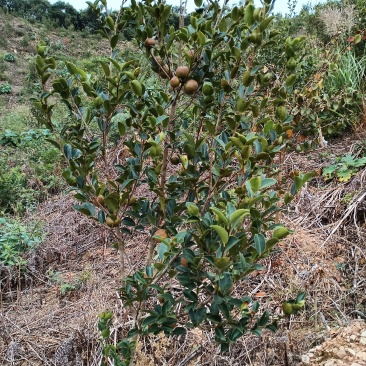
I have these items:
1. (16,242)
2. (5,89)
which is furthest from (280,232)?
(5,89)

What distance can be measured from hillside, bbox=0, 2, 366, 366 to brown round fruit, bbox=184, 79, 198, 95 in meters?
0.12

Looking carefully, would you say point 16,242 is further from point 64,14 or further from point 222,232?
point 64,14

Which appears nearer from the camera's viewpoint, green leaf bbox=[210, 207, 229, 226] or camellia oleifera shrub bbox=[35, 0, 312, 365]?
green leaf bbox=[210, 207, 229, 226]

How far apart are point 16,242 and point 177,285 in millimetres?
1314

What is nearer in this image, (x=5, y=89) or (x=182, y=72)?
(x=182, y=72)

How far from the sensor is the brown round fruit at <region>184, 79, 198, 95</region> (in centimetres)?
123

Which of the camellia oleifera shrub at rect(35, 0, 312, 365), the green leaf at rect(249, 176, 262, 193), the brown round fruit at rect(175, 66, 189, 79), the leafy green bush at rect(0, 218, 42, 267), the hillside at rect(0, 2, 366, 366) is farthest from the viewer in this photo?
the leafy green bush at rect(0, 218, 42, 267)

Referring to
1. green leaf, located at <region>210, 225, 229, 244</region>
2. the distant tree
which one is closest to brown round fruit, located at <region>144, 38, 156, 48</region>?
green leaf, located at <region>210, 225, 229, 244</region>

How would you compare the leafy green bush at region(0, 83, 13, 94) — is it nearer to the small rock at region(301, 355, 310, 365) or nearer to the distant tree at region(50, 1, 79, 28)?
the distant tree at region(50, 1, 79, 28)

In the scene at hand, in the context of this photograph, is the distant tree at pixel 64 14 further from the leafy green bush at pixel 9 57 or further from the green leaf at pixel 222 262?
the green leaf at pixel 222 262

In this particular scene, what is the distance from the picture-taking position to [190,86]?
1.23 meters

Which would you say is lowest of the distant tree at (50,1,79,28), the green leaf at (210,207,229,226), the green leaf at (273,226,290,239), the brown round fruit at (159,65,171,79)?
the green leaf at (273,226,290,239)

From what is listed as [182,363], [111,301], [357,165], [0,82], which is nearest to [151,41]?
[182,363]

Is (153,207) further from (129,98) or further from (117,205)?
(129,98)
